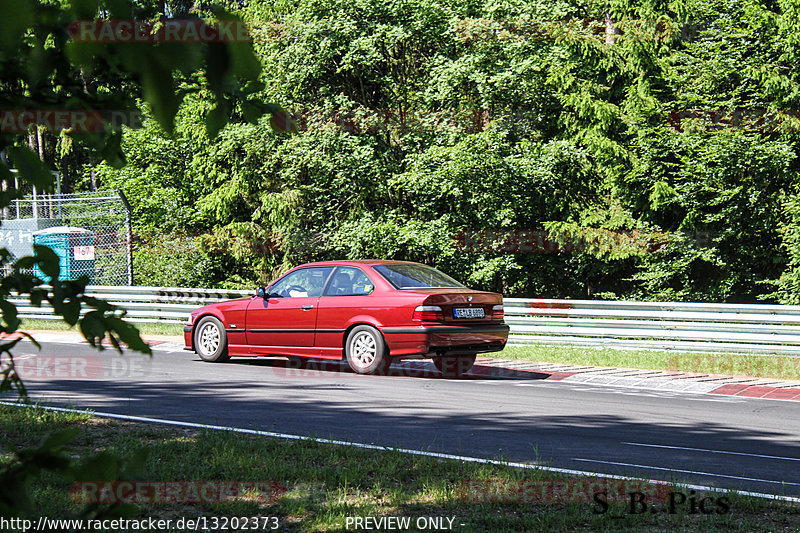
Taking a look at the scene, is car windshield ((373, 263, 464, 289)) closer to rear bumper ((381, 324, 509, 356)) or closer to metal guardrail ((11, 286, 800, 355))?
rear bumper ((381, 324, 509, 356))

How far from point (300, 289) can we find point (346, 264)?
85 centimetres

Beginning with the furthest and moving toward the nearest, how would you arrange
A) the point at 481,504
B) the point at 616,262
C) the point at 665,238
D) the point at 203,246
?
1. the point at 203,246
2. the point at 616,262
3. the point at 665,238
4. the point at 481,504

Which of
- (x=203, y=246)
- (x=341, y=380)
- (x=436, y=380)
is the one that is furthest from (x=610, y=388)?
(x=203, y=246)

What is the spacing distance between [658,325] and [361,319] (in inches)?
224

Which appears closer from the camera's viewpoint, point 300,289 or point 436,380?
point 436,380

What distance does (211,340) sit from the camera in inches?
514

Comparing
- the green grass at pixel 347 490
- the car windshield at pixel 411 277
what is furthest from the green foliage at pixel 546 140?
the green grass at pixel 347 490

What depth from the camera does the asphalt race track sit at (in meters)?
6.38

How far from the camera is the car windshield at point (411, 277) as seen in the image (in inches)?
460

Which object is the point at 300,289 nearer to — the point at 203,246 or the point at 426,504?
the point at 426,504

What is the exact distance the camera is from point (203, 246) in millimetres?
27016

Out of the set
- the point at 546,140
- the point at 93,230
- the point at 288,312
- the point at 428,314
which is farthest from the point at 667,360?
the point at 93,230

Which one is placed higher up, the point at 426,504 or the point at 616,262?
the point at 616,262

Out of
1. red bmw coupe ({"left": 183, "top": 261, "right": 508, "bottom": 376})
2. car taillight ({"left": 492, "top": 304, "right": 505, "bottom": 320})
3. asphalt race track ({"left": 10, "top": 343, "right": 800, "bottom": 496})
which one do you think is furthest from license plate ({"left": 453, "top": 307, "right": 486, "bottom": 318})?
asphalt race track ({"left": 10, "top": 343, "right": 800, "bottom": 496})
